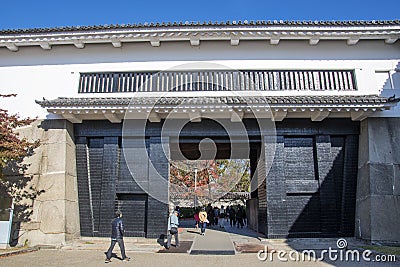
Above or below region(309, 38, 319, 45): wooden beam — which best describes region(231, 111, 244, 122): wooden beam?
below

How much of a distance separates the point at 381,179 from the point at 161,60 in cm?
891

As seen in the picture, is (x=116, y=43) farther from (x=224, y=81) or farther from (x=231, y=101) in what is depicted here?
(x=231, y=101)

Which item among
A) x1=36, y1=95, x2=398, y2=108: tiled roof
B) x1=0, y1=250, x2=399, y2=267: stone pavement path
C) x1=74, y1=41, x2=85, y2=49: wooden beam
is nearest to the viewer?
x1=0, y1=250, x2=399, y2=267: stone pavement path

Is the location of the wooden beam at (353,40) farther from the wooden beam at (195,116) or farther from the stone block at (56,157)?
the stone block at (56,157)

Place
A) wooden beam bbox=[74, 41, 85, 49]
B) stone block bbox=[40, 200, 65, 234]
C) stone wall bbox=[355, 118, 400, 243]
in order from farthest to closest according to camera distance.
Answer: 1. wooden beam bbox=[74, 41, 85, 49]
2. stone block bbox=[40, 200, 65, 234]
3. stone wall bbox=[355, 118, 400, 243]

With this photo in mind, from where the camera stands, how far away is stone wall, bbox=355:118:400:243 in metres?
9.88

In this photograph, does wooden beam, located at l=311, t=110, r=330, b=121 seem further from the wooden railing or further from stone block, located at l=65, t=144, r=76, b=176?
stone block, located at l=65, t=144, r=76, b=176

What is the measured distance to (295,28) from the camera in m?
11.0

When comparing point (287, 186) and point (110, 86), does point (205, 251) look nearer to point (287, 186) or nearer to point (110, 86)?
point (287, 186)

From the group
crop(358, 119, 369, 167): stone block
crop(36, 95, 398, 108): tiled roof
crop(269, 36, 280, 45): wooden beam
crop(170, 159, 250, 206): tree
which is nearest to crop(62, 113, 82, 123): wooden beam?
crop(36, 95, 398, 108): tiled roof

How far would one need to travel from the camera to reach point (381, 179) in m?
10.2

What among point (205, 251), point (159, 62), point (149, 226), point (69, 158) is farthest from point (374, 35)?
point (69, 158)

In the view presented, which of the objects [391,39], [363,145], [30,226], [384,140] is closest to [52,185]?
[30,226]

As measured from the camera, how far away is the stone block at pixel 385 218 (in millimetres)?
9766
